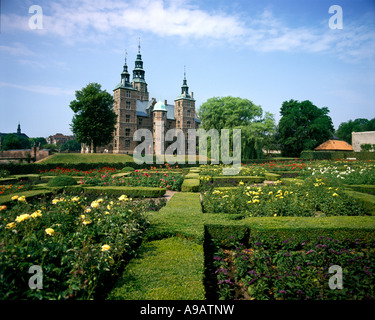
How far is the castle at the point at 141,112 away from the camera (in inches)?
1813

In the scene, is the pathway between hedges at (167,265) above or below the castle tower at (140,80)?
below

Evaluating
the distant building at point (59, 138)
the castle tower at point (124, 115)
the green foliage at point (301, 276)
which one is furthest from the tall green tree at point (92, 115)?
the distant building at point (59, 138)

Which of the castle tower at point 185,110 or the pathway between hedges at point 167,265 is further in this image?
the castle tower at point 185,110

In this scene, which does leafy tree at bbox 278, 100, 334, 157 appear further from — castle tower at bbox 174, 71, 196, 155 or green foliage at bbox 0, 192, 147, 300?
green foliage at bbox 0, 192, 147, 300

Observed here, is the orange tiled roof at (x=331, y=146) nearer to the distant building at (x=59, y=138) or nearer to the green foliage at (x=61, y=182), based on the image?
the green foliage at (x=61, y=182)

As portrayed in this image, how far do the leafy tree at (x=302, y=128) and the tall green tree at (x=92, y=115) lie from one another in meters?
30.5

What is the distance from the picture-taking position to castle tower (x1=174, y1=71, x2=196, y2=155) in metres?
54.3

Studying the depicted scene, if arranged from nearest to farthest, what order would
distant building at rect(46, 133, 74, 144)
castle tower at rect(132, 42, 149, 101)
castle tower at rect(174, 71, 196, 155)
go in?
castle tower at rect(174, 71, 196, 155) < castle tower at rect(132, 42, 149, 101) < distant building at rect(46, 133, 74, 144)

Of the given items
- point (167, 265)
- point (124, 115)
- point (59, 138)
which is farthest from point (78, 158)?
point (59, 138)

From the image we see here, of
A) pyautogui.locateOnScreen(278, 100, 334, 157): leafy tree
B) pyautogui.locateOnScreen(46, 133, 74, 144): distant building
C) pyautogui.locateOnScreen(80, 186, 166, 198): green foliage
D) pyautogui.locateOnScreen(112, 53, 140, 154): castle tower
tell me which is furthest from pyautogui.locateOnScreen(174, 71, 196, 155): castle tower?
pyautogui.locateOnScreen(46, 133, 74, 144): distant building

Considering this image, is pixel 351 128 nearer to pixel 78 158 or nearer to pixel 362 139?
pixel 362 139
